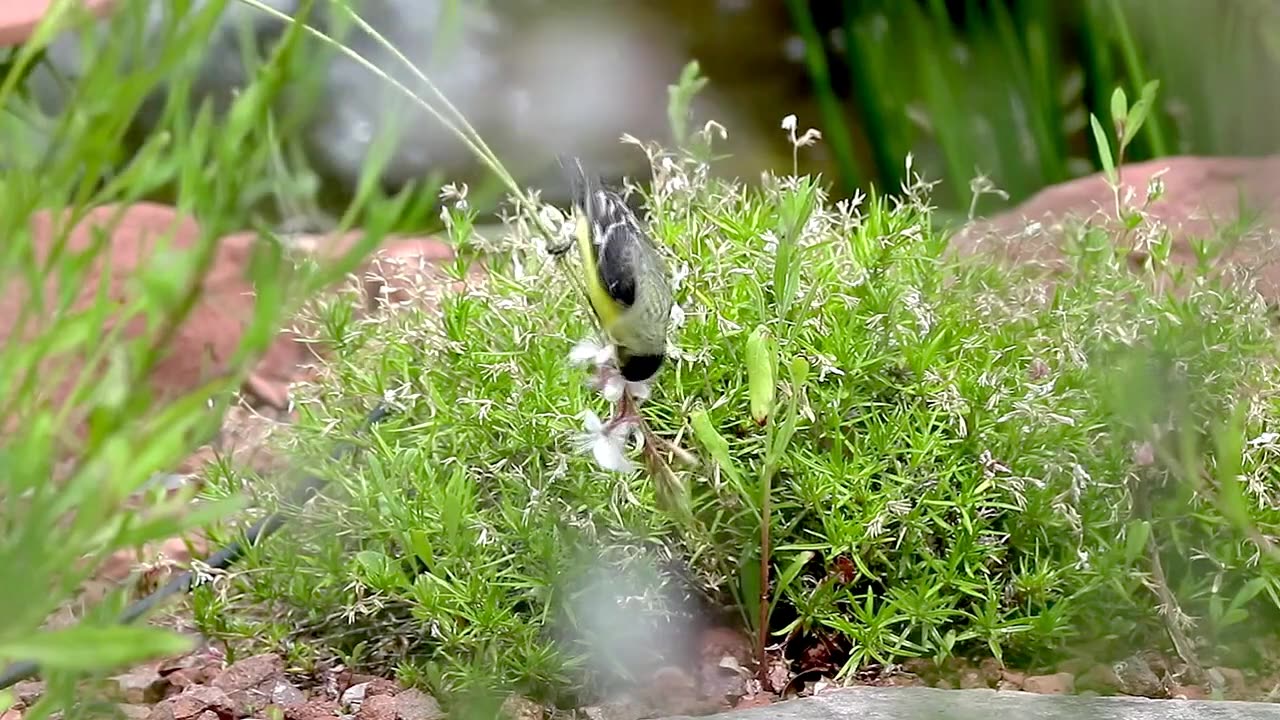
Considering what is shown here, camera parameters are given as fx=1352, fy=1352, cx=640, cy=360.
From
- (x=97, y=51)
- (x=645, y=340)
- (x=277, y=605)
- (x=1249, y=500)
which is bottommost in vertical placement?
(x=1249, y=500)

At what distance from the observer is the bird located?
1.29 metres

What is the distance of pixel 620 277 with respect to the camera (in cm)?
129

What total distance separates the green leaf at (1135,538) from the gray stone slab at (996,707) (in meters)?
0.14

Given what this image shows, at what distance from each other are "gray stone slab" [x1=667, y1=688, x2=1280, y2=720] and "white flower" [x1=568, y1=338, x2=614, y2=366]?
1.19ft

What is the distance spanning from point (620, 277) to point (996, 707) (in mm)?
520

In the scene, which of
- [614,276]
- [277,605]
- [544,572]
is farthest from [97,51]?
[277,605]

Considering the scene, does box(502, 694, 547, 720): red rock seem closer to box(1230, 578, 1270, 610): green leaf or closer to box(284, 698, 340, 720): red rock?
box(284, 698, 340, 720): red rock

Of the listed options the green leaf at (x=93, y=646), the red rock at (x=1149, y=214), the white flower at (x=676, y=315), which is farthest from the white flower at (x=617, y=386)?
the green leaf at (x=93, y=646)

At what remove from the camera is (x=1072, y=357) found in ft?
5.13

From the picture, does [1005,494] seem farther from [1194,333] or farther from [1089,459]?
[1194,333]

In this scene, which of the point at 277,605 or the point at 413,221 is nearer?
the point at 413,221

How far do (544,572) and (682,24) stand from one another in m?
3.43

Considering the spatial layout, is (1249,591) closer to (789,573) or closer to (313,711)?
(789,573)

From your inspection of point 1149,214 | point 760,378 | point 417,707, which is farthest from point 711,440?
point 1149,214
